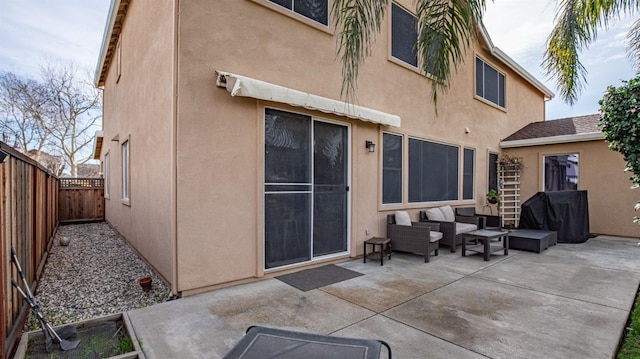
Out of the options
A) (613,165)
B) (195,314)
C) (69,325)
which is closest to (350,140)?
(195,314)

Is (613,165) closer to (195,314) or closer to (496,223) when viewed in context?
(496,223)

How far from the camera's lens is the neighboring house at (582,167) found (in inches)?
382

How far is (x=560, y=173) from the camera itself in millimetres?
11867

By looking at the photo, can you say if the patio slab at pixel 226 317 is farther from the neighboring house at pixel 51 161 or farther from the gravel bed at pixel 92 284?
the neighboring house at pixel 51 161

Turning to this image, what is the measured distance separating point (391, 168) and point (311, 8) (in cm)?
388

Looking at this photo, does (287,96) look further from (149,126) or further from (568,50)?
(568,50)

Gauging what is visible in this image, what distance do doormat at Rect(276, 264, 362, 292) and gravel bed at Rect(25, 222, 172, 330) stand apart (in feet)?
6.08

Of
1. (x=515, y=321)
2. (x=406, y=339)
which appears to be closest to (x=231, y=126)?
(x=406, y=339)

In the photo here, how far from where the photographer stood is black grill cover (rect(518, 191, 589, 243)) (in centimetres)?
871

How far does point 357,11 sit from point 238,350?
11.1ft

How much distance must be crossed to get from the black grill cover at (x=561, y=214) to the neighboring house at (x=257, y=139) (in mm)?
2709

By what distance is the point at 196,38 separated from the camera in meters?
4.51

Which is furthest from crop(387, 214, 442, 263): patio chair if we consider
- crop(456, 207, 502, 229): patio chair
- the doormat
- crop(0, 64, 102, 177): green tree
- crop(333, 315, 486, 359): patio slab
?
crop(0, 64, 102, 177): green tree

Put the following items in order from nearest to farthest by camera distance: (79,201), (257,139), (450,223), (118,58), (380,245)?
(257,139) → (380,245) → (450,223) → (118,58) → (79,201)
